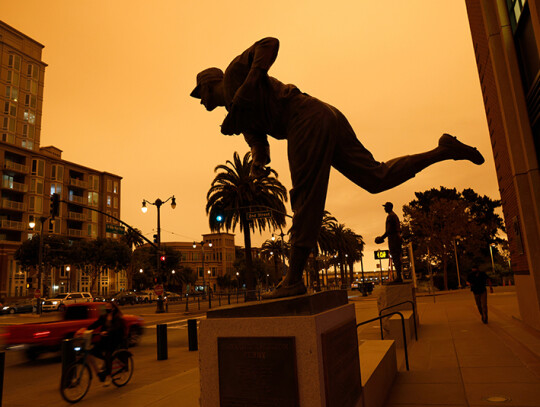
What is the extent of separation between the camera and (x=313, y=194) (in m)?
3.59

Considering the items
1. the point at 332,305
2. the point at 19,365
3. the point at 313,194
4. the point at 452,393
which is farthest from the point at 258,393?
the point at 19,365

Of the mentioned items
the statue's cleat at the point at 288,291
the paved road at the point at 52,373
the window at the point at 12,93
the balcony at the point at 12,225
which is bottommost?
the paved road at the point at 52,373

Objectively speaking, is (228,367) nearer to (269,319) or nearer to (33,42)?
(269,319)

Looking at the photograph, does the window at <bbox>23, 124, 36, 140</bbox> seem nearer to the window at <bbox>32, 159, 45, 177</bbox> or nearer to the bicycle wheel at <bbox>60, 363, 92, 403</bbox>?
the window at <bbox>32, 159, 45, 177</bbox>

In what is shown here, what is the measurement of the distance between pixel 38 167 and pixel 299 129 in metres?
66.0

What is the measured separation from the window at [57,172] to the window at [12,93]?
453 inches

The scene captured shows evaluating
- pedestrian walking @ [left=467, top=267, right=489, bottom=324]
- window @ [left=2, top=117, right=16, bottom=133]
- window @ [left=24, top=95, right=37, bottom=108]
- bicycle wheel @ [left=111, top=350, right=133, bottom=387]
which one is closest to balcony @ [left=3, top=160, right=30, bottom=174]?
window @ [left=2, top=117, right=16, bottom=133]

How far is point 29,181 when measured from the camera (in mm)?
58375

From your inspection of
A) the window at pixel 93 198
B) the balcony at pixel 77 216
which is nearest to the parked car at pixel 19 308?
the balcony at pixel 77 216

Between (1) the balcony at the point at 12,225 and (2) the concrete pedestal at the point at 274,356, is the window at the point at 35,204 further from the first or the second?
(2) the concrete pedestal at the point at 274,356

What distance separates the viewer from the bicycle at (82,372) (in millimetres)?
7078

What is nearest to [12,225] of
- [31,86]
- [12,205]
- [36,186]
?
[12,205]

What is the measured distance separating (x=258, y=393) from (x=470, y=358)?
20.4ft

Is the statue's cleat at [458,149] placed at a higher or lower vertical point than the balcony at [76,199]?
lower
